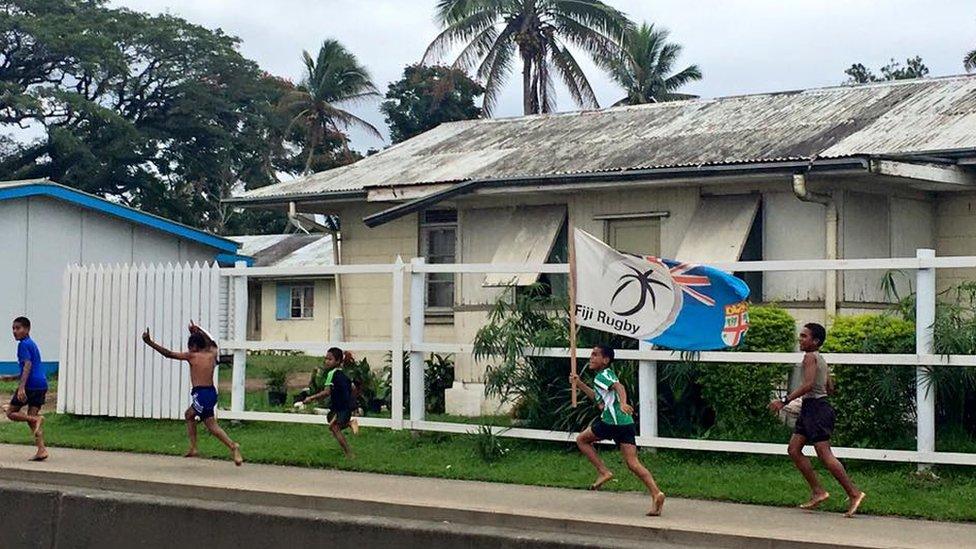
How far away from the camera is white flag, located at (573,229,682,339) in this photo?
1222 centimetres

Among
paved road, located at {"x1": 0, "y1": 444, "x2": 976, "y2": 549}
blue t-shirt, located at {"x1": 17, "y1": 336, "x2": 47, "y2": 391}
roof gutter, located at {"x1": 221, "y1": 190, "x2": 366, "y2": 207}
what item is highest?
Answer: roof gutter, located at {"x1": 221, "y1": 190, "x2": 366, "y2": 207}

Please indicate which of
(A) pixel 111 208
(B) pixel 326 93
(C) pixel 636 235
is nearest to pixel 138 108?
(B) pixel 326 93

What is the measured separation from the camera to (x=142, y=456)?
14.6 m

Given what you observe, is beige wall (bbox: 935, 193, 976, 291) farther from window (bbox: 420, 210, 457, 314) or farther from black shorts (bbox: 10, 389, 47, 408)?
black shorts (bbox: 10, 389, 47, 408)

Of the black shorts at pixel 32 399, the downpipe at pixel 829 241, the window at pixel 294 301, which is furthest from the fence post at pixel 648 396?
the window at pixel 294 301

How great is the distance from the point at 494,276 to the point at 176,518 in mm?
6546

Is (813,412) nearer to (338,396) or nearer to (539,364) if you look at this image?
(539,364)

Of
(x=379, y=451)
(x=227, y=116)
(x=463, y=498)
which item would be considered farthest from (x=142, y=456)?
(x=227, y=116)

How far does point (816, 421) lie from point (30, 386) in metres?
8.03

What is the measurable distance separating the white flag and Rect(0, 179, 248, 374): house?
48.6 ft

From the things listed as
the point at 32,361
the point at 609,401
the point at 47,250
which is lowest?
the point at 609,401

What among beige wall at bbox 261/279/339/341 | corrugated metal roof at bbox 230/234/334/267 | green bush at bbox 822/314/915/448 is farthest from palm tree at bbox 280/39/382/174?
green bush at bbox 822/314/915/448

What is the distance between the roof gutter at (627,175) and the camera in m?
14.3

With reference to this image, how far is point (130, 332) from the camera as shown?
16.3 metres
